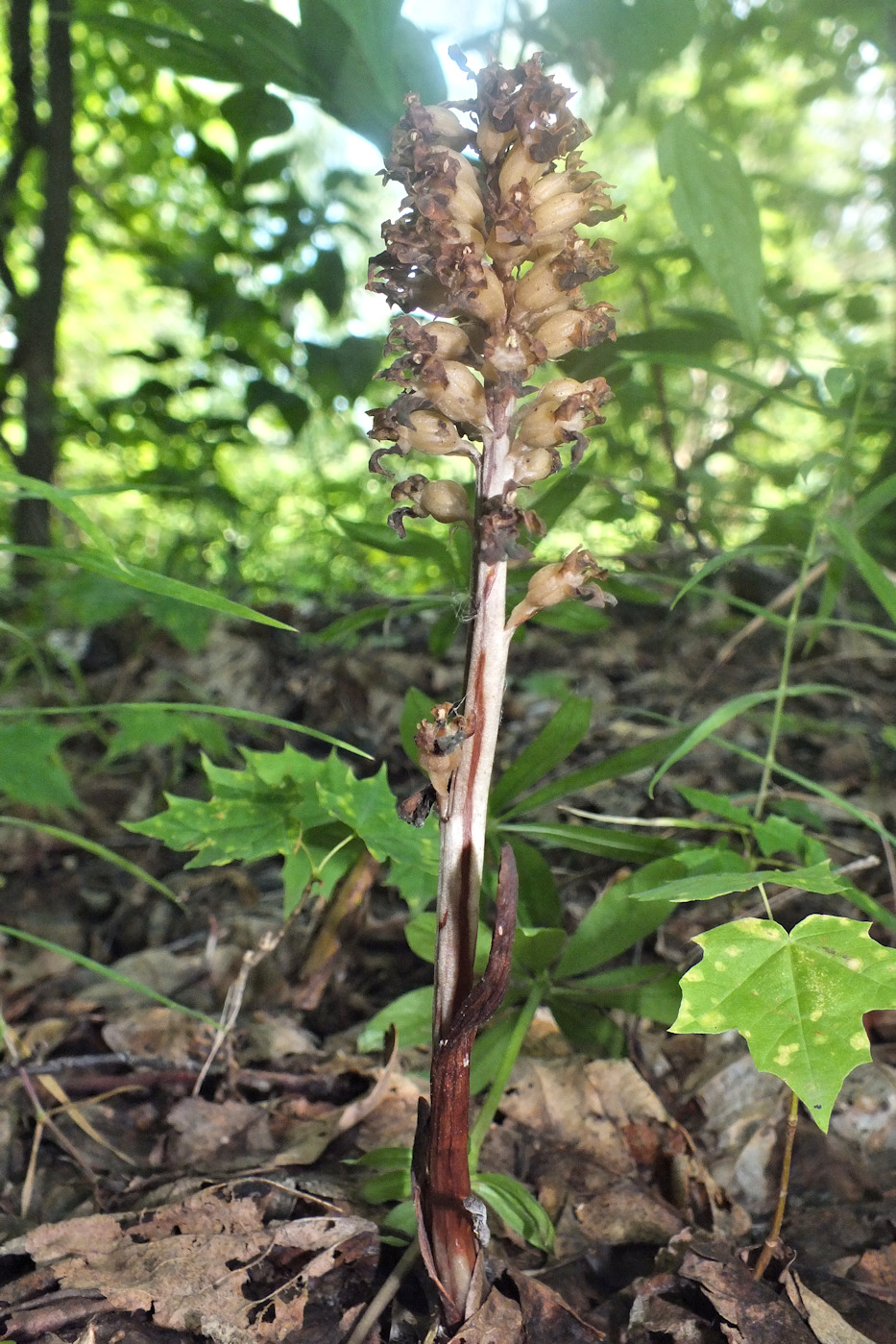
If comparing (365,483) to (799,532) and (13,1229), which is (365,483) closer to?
(799,532)

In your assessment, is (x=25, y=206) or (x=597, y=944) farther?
(x=25, y=206)

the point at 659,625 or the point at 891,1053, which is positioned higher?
the point at 659,625

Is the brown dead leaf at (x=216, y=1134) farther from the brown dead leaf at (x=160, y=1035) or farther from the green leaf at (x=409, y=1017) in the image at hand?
the green leaf at (x=409, y=1017)

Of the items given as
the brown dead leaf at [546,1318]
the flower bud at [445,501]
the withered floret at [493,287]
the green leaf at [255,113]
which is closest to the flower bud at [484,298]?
the withered floret at [493,287]

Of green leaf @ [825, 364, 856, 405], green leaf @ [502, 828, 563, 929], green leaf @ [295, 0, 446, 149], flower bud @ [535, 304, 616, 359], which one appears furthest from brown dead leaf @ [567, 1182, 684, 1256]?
green leaf @ [295, 0, 446, 149]

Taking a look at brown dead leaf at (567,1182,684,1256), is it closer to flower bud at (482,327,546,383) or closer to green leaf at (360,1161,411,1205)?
green leaf at (360,1161,411,1205)

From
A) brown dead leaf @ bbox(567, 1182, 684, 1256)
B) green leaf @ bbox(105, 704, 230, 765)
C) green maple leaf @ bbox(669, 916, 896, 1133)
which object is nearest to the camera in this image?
green maple leaf @ bbox(669, 916, 896, 1133)

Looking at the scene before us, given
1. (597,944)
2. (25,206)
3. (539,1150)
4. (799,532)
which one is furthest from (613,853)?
(25,206)

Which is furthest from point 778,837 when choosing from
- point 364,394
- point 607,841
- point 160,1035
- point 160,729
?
point 364,394
